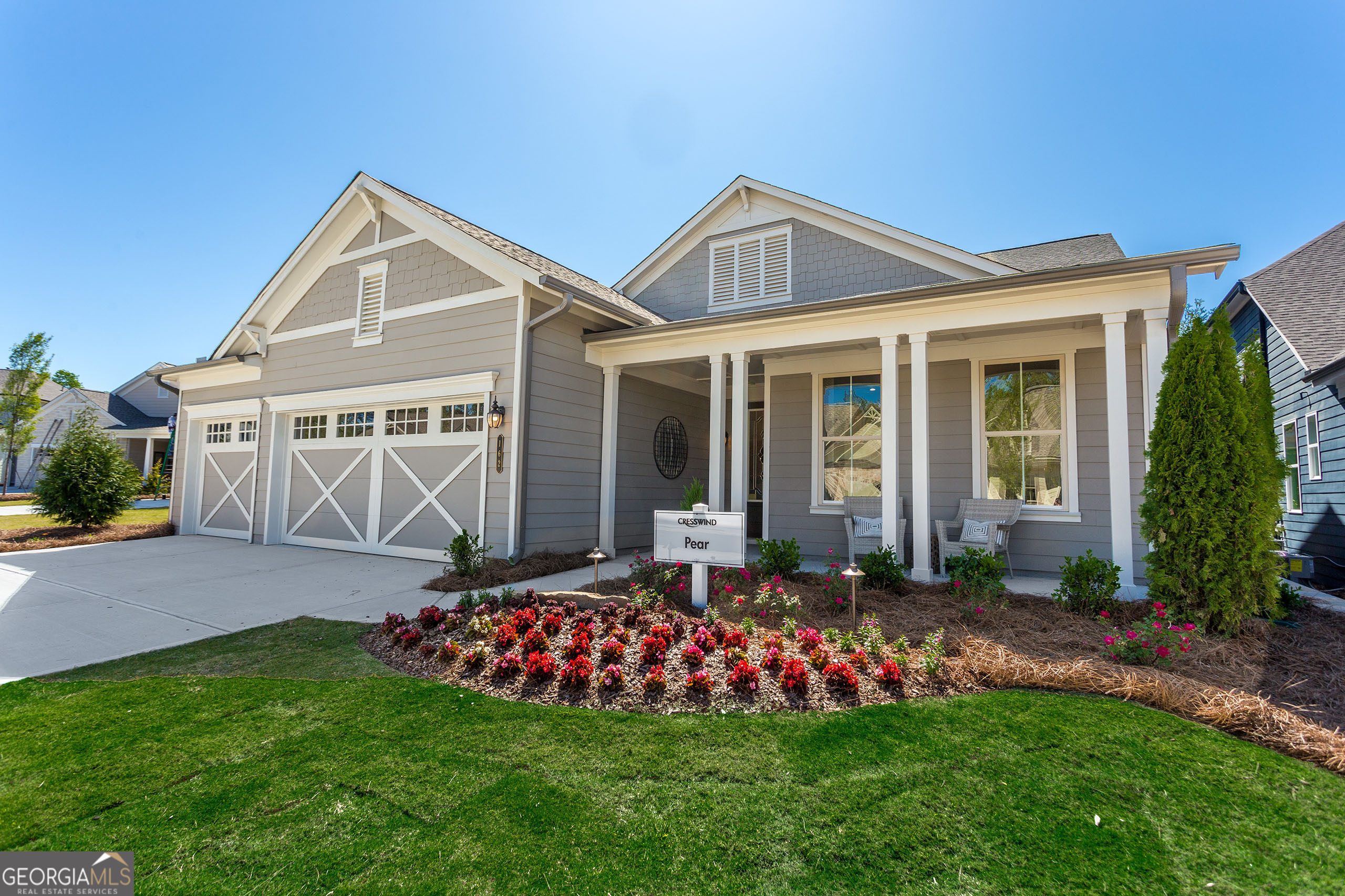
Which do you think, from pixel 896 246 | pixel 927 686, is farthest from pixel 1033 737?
pixel 896 246

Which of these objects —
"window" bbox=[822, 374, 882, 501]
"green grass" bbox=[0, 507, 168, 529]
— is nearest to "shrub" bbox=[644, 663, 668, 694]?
"window" bbox=[822, 374, 882, 501]

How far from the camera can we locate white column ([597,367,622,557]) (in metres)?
8.14

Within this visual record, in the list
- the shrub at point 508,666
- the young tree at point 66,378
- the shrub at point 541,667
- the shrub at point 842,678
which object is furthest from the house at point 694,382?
the young tree at point 66,378

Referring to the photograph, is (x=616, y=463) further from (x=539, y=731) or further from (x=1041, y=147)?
(x=1041, y=147)

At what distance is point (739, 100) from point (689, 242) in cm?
237

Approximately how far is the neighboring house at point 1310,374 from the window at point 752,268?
6.81 meters

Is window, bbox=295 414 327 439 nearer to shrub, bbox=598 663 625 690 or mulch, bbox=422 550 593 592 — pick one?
mulch, bbox=422 550 593 592

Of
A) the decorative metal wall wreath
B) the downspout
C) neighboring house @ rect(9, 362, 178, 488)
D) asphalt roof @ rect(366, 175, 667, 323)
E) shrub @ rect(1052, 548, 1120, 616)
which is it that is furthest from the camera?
neighboring house @ rect(9, 362, 178, 488)

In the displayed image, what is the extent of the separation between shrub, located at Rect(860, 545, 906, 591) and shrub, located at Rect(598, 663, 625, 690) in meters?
3.05

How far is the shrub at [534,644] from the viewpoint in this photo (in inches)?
148

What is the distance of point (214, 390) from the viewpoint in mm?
11328

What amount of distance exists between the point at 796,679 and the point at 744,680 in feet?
0.95

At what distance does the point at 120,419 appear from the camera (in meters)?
25.5

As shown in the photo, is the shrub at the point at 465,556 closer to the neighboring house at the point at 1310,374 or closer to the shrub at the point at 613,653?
the shrub at the point at 613,653
